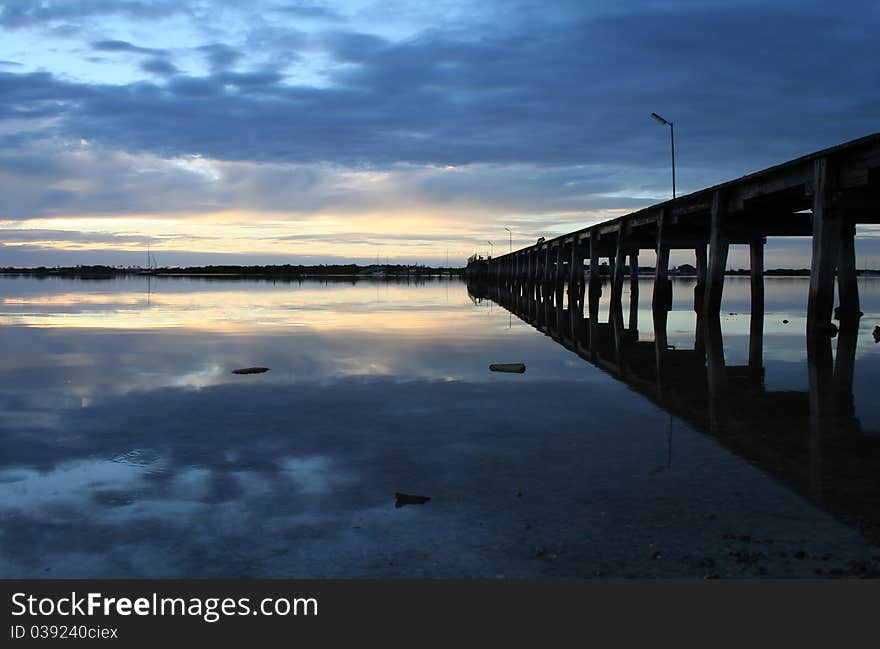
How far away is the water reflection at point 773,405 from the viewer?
20.3 ft

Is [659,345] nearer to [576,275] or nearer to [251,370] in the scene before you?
[251,370]

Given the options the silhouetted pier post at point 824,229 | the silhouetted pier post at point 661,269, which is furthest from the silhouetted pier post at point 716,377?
the silhouetted pier post at point 661,269

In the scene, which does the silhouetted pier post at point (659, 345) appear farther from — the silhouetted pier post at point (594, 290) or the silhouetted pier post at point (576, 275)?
the silhouetted pier post at point (576, 275)

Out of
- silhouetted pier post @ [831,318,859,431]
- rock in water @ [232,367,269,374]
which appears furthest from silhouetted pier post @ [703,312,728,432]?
rock in water @ [232,367,269,374]

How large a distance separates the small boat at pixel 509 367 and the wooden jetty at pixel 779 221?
25.7ft

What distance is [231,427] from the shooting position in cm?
858

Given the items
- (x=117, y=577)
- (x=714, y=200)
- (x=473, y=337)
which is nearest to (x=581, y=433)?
(x=117, y=577)

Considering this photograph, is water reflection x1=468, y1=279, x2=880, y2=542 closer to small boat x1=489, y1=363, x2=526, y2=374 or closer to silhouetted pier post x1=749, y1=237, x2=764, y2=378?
silhouetted pier post x1=749, y1=237, x2=764, y2=378

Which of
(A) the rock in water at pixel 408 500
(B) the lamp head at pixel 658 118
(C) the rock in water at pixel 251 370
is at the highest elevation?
(B) the lamp head at pixel 658 118

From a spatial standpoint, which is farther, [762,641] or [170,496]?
[170,496]

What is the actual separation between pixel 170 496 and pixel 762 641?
172 inches

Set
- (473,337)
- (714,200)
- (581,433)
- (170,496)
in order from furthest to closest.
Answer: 1. (714,200)
2. (473,337)
3. (581,433)
4. (170,496)

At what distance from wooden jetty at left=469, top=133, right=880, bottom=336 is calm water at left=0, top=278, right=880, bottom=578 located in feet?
10.8

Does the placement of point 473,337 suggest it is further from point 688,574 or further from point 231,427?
point 688,574
